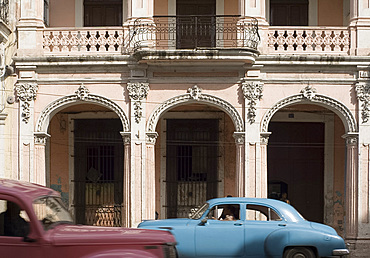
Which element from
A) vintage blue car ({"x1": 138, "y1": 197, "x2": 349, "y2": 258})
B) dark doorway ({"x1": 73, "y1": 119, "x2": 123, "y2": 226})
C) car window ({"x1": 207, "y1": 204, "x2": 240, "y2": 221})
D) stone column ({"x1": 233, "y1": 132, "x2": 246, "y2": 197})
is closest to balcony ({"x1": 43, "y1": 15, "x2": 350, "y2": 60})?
stone column ({"x1": 233, "y1": 132, "x2": 246, "y2": 197})

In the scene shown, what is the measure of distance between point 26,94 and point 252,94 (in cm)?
596

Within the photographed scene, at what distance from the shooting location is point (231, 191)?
19656mm

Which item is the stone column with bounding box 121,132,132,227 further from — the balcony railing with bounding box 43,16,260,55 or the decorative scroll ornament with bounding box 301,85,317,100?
the decorative scroll ornament with bounding box 301,85,317,100

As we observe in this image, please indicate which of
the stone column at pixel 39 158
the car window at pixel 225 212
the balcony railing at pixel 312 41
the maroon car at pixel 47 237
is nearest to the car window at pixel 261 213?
the car window at pixel 225 212

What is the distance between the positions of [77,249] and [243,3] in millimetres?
10721

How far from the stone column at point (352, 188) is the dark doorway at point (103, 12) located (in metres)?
7.62

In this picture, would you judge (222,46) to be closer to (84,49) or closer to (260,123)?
(260,123)

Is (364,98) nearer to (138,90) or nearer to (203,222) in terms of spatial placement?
(138,90)

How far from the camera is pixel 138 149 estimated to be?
55.9 feet

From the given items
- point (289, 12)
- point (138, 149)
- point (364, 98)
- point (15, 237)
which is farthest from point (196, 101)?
point (15, 237)

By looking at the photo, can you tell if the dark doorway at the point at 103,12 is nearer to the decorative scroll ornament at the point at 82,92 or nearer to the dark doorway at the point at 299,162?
the decorative scroll ornament at the point at 82,92

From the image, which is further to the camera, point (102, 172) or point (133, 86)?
point (102, 172)

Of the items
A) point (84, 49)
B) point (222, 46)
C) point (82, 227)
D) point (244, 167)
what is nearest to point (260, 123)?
point (244, 167)

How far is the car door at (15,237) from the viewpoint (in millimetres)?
7805
